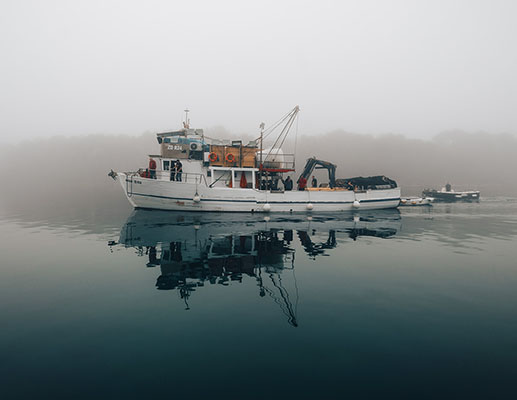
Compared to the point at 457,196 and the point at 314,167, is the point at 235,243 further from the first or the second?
the point at 457,196

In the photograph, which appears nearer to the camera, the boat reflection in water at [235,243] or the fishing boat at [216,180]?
the boat reflection in water at [235,243]

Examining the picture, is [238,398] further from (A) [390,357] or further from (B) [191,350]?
(A) [390,357]

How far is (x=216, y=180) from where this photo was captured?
32625mm

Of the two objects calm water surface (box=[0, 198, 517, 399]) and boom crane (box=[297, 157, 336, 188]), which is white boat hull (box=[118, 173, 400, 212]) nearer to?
boom crane (box=[297, 157, 336, 188])

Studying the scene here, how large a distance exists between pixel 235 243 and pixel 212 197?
1438cm

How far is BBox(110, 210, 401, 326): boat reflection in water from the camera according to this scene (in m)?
11.9

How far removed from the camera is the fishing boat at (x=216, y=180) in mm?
31938

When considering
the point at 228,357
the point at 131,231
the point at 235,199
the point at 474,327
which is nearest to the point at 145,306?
the point at 228,357

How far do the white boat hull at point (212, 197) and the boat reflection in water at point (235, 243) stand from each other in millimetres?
1359

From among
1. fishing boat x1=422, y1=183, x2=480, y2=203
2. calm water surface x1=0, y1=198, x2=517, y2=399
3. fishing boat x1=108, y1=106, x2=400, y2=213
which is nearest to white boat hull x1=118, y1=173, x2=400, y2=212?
fishing boat x1=108, y1=106, x2=400, y2=213

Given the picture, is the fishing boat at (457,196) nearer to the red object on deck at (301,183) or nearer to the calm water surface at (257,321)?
the red object on deck at (301,183)

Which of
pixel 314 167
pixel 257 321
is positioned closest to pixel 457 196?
pixel 314 167

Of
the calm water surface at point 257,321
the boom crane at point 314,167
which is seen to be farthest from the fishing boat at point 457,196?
the calm water surface at point 257,321

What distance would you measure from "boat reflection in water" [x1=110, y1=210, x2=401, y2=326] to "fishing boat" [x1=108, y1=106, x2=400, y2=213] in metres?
1.97
